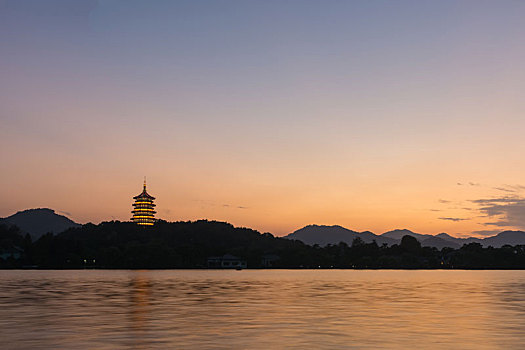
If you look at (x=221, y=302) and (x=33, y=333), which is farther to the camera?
(x=221, y=302)

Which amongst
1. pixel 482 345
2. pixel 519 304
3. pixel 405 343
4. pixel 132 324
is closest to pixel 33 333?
pixel 132 324

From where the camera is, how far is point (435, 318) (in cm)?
4047

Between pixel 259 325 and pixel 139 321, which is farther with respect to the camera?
pixel 139 321

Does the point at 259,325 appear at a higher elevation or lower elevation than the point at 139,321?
lower

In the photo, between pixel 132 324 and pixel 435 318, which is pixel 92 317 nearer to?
pixel 132 324

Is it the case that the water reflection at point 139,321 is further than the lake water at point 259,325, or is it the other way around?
the water reflection at point 139,321

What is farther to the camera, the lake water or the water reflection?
the water reflection

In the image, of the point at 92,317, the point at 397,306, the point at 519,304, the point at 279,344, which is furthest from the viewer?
the point at 519,304

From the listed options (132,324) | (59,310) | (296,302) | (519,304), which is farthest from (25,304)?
(519,304)

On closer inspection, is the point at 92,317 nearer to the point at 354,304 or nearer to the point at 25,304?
the point at 25,304

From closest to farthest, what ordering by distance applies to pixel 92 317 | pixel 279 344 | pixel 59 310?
pixel 279 344
pixel 92 317
pixel 59 310

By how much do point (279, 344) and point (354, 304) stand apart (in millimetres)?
25782

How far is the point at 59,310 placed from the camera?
45.1 metres

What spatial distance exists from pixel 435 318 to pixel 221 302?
21286 mm
